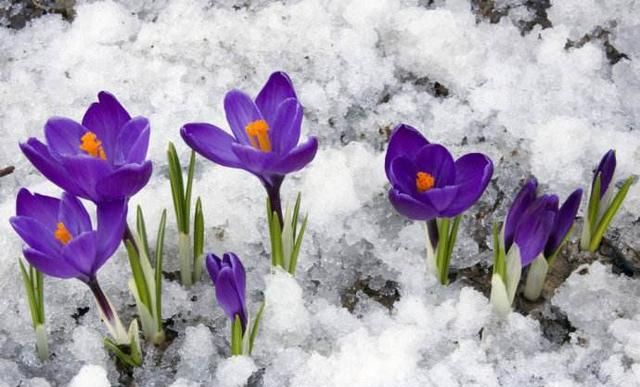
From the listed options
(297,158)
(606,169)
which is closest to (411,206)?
(297,158)

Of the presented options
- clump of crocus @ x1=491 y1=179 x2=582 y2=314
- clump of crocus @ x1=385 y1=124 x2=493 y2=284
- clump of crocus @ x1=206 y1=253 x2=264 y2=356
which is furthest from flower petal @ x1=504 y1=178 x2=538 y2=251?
clump of crocus @ x1=206 y1=253 x2=264 y2=356

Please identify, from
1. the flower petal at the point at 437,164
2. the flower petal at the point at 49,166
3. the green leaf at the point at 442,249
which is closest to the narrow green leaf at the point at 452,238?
the green leaf at the point at 442,249

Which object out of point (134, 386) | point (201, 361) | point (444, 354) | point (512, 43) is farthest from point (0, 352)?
point (512, 43)

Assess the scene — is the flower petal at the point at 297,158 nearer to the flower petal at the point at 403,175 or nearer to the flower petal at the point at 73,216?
the flower petal at the point at 403,175

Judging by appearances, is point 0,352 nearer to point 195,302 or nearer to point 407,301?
point 195,302

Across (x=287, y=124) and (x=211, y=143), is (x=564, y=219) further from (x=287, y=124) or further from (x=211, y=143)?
(x=211, y=143)

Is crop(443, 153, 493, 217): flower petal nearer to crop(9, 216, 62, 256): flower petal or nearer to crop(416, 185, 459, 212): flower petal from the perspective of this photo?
crop(416, 185, 459, 212): flower petal

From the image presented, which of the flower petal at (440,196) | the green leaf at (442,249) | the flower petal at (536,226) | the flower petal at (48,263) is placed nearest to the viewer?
the flower petal at (48,263)
